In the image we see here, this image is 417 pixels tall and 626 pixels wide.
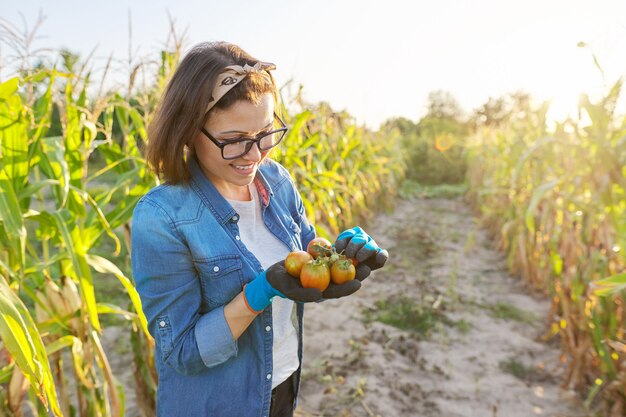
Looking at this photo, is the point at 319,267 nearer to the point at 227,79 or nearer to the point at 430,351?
the point at 227,79

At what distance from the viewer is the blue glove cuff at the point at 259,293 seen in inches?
42.0

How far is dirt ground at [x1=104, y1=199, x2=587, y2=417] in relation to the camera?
2695 mm

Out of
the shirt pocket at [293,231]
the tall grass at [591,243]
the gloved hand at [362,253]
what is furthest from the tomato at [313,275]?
the tall grass at [591,243]

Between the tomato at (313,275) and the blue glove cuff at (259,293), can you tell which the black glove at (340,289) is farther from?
the blue glove cuff at (259,293)

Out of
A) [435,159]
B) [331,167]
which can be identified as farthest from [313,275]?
[435,159]

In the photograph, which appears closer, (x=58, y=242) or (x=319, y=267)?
(x=319, y=267)

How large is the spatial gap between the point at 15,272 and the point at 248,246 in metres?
0.91

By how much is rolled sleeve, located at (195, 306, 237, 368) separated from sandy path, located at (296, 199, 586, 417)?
173 centimetres

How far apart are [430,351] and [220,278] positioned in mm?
2590

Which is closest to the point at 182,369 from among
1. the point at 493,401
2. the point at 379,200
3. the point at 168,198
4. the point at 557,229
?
the point at 168,198

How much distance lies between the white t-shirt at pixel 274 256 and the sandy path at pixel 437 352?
56.5 inches

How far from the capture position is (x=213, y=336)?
1098 mm

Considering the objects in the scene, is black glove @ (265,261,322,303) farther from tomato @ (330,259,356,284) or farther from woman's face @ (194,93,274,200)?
woman's face @ (194,93,274,200)

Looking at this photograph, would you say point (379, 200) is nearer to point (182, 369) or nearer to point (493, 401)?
point (493, 401)
